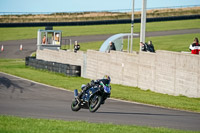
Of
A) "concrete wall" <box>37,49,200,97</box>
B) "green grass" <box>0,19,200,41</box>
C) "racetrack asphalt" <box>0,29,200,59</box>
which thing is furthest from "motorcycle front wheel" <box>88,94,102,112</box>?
"green grass" <box>0,19,200,41</box>

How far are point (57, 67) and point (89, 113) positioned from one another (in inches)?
723

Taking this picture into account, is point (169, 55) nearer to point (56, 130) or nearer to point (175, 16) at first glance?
point (56, 130)

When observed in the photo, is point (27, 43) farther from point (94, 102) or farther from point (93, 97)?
point (93, 97)

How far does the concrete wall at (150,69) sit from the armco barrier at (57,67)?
0.52m

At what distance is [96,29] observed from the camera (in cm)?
6756

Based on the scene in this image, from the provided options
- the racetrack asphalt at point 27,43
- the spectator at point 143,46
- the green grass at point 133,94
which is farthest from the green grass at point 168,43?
the green grass at point 133,94

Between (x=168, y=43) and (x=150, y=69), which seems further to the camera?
(x=168, y=43)

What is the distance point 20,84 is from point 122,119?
12922 mm

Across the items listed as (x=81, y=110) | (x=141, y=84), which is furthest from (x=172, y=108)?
(x=141, y=84)

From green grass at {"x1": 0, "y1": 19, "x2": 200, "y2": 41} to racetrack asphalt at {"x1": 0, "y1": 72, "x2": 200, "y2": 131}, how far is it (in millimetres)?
41077

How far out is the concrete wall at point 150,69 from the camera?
2150cm

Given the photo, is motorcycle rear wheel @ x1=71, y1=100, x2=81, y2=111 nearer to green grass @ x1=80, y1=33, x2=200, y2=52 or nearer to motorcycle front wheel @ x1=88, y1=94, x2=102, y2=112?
motorcycle front wheel @ x1=88, y1=94, x2=102, y2=112

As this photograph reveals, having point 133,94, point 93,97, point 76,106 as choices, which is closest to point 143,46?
point 133,94

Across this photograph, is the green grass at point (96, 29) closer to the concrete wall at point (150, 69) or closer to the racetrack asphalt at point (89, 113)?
the concrete wall at point (150, 69)
